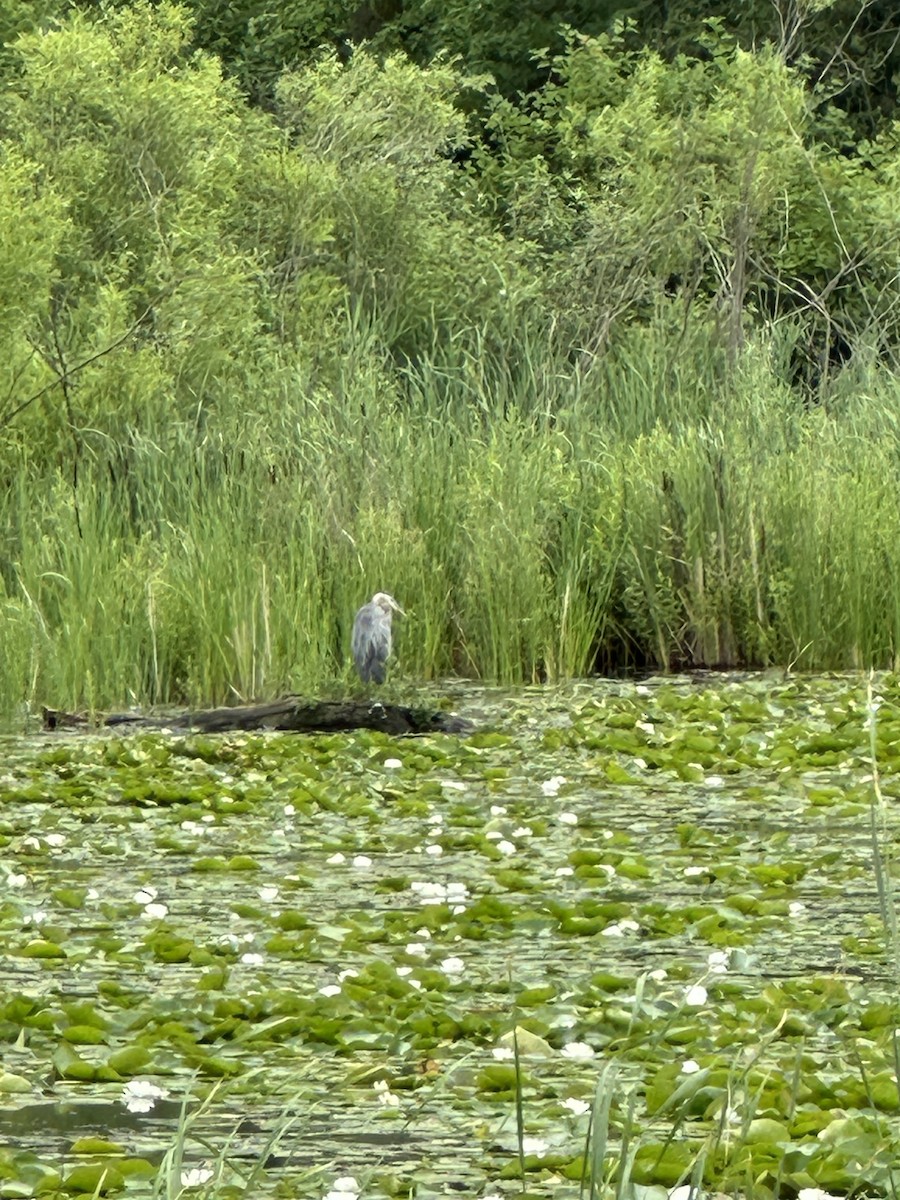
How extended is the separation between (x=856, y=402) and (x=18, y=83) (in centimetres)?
689

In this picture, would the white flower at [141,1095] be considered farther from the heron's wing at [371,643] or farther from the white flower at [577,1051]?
the heron's wing at [371,643]

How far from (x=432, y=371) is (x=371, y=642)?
5.72 m

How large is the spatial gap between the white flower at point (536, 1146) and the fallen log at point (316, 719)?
574 centimetres

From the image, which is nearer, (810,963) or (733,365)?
(810,963)

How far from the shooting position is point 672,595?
12469 millimetres

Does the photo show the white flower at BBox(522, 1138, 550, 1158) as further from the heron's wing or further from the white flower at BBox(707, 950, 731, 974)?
the heron's wing

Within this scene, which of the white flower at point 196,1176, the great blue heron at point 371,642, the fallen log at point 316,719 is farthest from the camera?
the great blue heron at point 371,642

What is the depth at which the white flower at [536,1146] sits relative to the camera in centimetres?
386

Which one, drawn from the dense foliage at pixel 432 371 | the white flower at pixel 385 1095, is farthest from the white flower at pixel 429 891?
the dense foliage at pixel 432 371

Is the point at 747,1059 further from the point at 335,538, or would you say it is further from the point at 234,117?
the point at 234,117

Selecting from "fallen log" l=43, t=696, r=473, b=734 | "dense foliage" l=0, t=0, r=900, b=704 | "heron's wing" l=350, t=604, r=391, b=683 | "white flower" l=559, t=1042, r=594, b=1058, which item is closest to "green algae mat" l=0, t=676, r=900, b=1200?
"white flower" l=559, t=1042, r=594, b=1058

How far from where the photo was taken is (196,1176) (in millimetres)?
3674

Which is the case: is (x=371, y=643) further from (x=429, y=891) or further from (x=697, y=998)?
(x=697, y=998)

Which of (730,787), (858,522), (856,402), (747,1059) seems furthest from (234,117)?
(747,1059)
